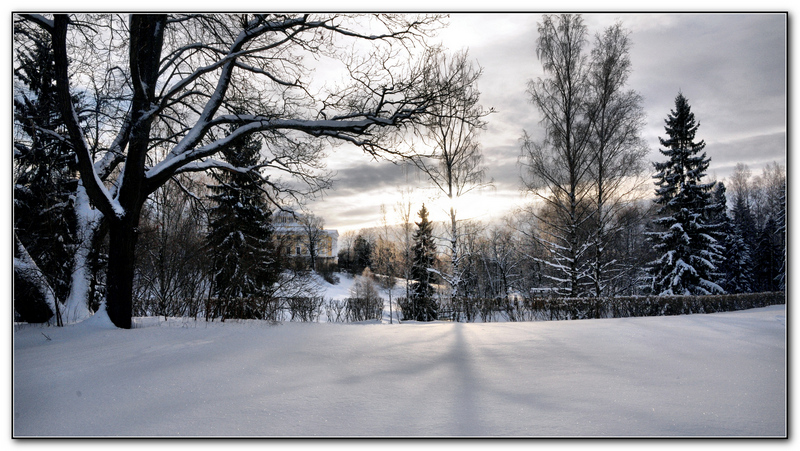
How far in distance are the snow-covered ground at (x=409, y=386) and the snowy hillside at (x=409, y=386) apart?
0.01 m

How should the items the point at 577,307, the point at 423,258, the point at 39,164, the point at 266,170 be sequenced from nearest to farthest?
the point at 39,164
the point at 266,170
the point at 577,307
the point at 423,258

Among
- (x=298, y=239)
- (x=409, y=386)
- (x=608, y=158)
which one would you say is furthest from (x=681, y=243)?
(x=409, y=386)

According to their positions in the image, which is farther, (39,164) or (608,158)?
(608,158)

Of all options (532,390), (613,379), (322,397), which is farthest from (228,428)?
(613,379)

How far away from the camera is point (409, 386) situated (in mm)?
3014

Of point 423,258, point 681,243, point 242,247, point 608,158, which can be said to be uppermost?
point 608,158

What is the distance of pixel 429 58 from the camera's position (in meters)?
6.02

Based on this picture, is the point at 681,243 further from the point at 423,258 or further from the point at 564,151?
the point at 423,258

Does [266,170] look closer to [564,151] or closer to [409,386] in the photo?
[409,386]

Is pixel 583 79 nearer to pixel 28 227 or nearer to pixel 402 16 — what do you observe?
pixel 402 16

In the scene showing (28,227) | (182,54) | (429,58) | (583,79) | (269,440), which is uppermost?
(583,79)

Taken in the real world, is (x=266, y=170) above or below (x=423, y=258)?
above

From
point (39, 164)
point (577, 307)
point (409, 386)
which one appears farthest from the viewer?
point (577, 307)

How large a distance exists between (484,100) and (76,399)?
566 centimetres
